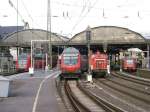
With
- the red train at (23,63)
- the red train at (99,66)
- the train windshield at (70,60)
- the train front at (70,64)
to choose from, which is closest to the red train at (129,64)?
the red train at (23,63)

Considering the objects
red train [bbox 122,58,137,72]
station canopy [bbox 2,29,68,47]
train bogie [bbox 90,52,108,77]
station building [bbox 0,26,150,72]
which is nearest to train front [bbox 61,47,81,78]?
train bogie [bbox 90,52,108,77]

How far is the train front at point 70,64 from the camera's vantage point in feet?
166

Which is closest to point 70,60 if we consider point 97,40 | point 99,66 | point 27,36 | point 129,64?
point 99,66

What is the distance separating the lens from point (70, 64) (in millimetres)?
51000

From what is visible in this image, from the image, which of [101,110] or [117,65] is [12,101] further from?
[117,65]

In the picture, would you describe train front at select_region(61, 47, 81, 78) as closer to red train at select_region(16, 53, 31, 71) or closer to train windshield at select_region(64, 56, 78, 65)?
train windshield at select_region(64, 56, 78, 65)

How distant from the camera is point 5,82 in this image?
27484mm

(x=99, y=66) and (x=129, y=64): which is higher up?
(x=129, y=64)

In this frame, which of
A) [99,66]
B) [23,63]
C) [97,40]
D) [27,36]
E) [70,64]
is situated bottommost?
[99,66]

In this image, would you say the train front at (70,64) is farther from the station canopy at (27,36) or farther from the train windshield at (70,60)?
the station canopy at (27,36)

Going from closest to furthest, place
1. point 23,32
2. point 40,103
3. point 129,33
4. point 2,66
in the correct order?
point 40,103 < point 2,66 < point 129,33 < point 23,32

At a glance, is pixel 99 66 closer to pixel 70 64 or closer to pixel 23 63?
pixel 70 64

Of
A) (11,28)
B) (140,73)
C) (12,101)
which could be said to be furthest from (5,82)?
(11,28)

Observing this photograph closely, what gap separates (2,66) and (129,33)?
44038mm
